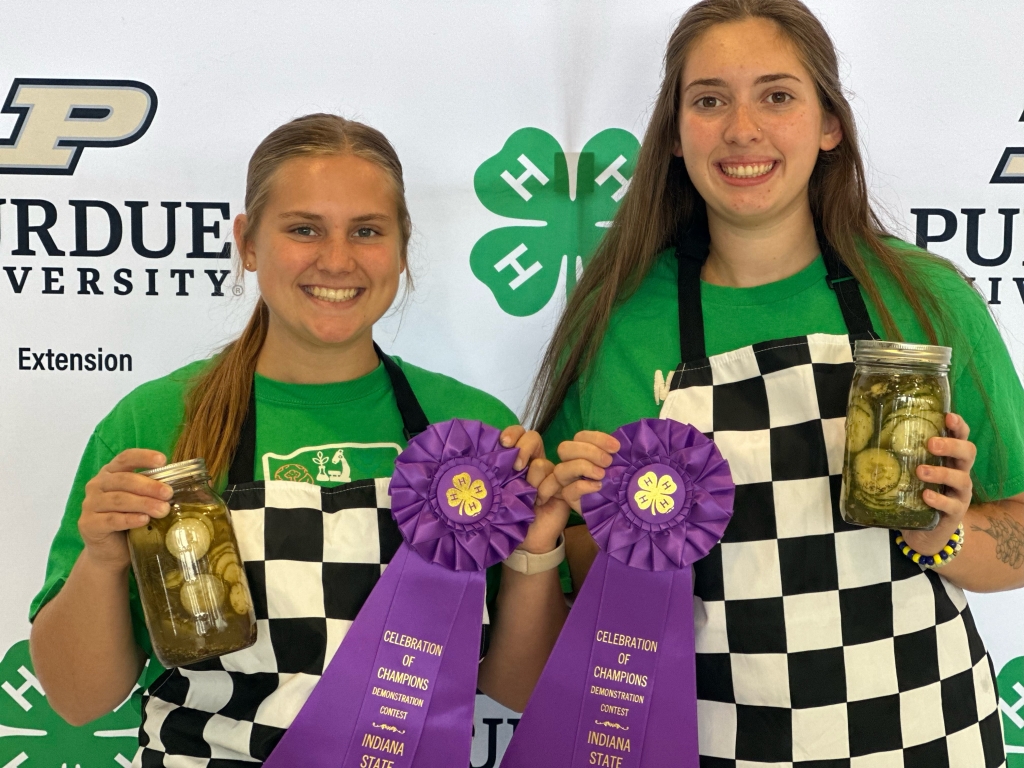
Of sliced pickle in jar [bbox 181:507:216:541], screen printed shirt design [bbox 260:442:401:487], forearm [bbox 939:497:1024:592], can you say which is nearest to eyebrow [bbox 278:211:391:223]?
screen printed shirt design [bbox 260:442:401:487]

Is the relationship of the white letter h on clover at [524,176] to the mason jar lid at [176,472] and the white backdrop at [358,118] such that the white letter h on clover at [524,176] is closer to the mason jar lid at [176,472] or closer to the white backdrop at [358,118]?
the white backdrop at [358,118]

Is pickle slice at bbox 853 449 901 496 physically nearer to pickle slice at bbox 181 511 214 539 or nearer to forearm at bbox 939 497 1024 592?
forearm at bbox 939 497 1024 592

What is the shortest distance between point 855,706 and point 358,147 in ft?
3.50

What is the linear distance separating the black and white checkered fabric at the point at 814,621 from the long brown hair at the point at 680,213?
181mm

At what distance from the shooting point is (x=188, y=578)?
1.26 meters

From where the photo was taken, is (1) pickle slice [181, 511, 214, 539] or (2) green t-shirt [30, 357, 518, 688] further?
(2) green t-shirt [30, 357, 518, 688]

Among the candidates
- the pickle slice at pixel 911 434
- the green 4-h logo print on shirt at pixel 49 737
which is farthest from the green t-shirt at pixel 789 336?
the green 4-h logo print on shirt at pixel 49 737

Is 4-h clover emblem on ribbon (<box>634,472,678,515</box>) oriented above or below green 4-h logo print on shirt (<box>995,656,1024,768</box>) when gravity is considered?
above

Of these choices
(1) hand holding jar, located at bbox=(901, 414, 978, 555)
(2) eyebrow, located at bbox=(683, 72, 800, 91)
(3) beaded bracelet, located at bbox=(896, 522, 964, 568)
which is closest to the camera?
(1) hand holding jar, located at bbox=(901, 414, 978, 555)

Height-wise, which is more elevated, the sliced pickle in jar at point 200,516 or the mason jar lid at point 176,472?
the mason jar lid at point 176,472

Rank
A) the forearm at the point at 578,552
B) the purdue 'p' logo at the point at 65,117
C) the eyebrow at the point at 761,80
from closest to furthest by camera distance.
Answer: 1. the eyebrow at the point at 761,80
2. the forearm at the point at 578,552
3. the purdue 'p' logo at the point at 65,117

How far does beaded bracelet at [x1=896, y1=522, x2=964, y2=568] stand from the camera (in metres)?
1.36

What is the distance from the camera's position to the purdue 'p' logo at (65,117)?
77.4 inches

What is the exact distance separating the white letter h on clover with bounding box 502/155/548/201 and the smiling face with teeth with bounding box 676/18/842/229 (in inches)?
20.3
